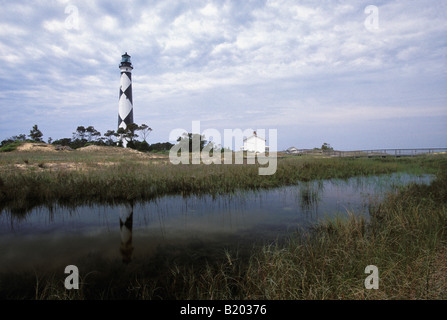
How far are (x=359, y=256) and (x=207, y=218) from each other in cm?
439

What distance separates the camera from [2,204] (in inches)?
310

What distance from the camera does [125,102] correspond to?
40719 mm

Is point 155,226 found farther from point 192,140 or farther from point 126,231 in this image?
point 192,140

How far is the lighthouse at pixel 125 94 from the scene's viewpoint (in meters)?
40.2

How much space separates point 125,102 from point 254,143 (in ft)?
79.6

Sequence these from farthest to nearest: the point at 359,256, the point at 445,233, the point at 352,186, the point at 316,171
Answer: the point at 316,171
the point at 352,186
the point at 445,233
the point at 359,256

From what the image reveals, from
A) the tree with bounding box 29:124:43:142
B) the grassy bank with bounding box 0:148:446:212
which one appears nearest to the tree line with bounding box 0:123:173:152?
the tree with bounding box 29:124:43:142

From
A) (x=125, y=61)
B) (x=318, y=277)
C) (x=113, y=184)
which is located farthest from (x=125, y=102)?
(x=318, y=277)

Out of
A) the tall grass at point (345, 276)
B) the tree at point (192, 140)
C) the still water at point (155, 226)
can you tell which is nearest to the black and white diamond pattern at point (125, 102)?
the tree at point (192, 140)

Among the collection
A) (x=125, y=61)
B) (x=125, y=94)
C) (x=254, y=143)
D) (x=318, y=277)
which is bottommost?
(x=318, y=277)

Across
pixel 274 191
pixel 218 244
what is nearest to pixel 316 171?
pixel 274 191

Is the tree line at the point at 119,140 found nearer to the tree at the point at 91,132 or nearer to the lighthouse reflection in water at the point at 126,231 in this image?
the tree at the point at 91,132
